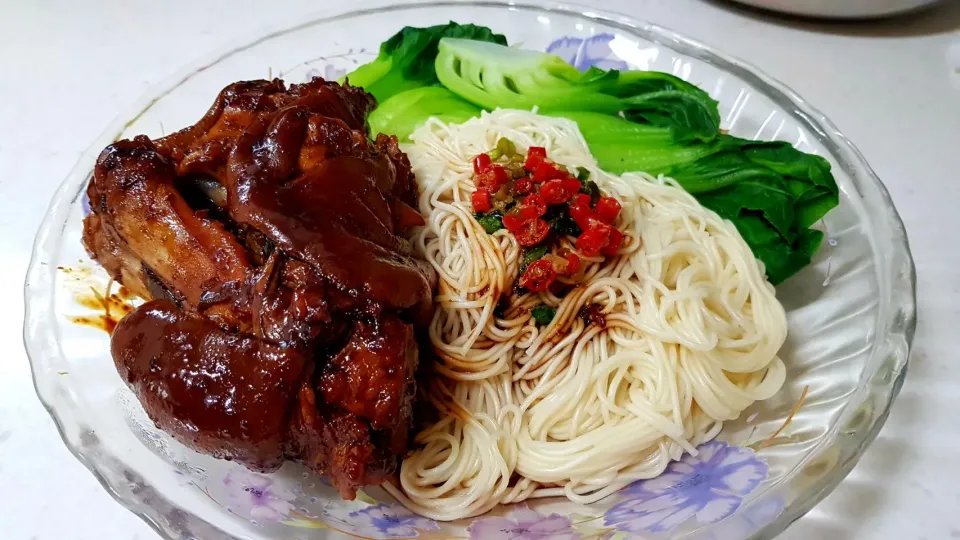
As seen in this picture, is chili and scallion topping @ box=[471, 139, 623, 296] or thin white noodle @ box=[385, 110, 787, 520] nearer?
thin white noodle @ box=[385, 110, 787, 520]

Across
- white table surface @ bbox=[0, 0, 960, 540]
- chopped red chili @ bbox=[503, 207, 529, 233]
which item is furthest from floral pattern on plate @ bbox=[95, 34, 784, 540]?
chopped red chili @ bbox=[503, 207, 529, 233]

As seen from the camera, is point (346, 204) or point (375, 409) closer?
point (375, 409)

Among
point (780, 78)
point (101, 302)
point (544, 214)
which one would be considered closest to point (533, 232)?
point (544, 214)

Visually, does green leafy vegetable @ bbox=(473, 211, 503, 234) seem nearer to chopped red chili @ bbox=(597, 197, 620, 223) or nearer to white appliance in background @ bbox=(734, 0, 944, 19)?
chopped red chili @ bbox=(597, 197, 620, 223)

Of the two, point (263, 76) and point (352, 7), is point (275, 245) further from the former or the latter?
point (352, 7)

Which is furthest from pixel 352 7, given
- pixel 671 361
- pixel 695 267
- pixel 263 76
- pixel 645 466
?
pixel 645 466
